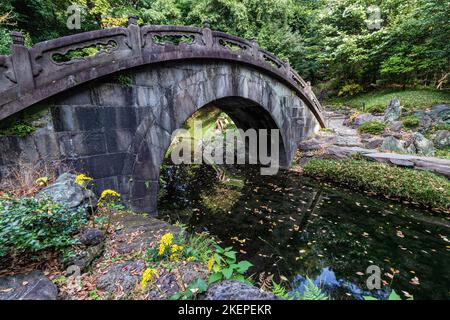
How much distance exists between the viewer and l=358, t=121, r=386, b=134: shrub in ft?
39.8

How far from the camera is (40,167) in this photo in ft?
15.7

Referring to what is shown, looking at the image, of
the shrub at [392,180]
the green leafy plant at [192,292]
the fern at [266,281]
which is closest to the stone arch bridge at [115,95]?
the fern at [266,281]

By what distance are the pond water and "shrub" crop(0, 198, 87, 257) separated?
11.5ft

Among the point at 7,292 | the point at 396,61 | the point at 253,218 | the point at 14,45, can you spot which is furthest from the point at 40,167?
the point at 396,61

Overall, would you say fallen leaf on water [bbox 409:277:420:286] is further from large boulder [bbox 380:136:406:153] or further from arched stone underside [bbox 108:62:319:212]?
large boulder [bbox 380:136:406:153]

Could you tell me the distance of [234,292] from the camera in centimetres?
218

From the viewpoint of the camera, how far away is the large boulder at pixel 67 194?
3.71 metres

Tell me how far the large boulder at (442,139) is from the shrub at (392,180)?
3.95 meters

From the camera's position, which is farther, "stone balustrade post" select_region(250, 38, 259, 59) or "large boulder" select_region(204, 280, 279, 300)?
"stone balustrade post" select_region(250, 38, 259, 59)

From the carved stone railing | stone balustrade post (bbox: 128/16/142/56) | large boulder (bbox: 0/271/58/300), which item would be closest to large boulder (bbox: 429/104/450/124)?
the carved stone railing

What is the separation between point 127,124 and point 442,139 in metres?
13.3

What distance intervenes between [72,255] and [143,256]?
861 millimetres

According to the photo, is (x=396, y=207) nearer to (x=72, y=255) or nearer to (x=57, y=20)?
(x=72, y=255)

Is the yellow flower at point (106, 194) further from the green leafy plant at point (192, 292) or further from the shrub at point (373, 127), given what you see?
the shrub at point (373, 127)
